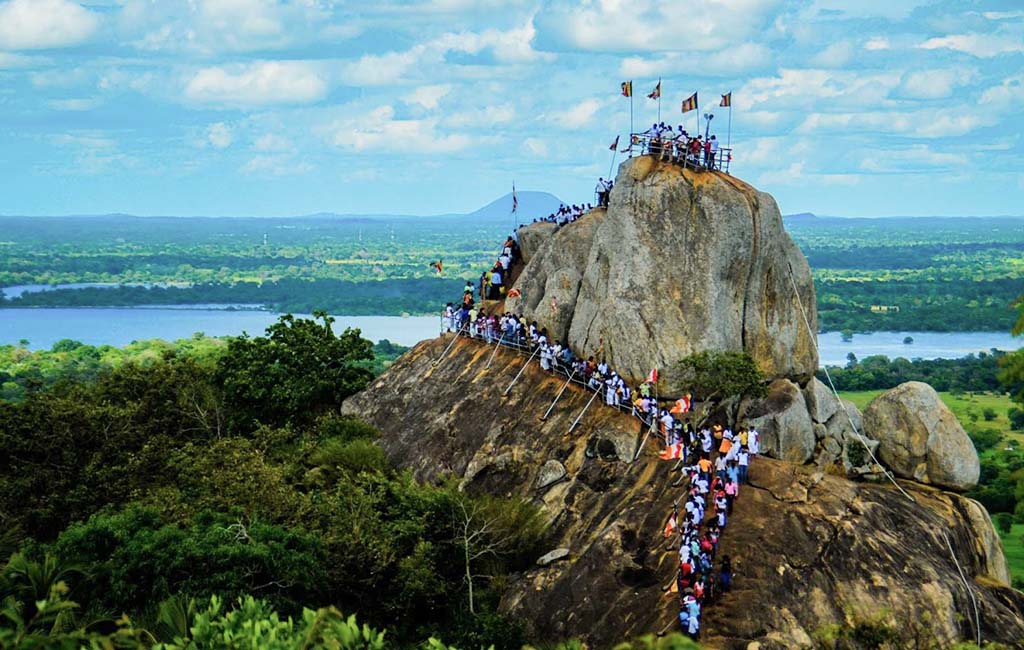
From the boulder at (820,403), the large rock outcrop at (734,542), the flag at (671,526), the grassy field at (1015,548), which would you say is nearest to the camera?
the large rock outcrop at (734,542)

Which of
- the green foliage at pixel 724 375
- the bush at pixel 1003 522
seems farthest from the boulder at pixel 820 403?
the bush at pixel 1003 522

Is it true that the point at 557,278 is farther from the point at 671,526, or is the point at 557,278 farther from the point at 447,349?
the point at 671,526

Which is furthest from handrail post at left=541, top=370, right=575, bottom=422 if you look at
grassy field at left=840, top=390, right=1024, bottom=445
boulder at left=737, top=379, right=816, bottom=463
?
grassy field at left=840, top=390, right=1024, bottom=445

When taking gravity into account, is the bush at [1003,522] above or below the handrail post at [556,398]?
below

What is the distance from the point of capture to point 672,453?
3750 centimetres

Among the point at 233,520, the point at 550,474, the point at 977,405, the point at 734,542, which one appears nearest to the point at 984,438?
the point at 977,405

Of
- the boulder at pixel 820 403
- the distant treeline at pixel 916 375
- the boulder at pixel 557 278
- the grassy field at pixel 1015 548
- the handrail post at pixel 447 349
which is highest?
the boulder at pixel 557 278

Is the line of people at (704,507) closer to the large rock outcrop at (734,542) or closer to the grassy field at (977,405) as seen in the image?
the large rock outcrop at (734,542)

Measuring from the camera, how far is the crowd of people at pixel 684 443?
3155 centimetres

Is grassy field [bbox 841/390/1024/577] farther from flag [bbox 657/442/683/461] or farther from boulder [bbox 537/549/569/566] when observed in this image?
boulder [bbox 537/549/569/566]

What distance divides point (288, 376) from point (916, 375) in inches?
3810

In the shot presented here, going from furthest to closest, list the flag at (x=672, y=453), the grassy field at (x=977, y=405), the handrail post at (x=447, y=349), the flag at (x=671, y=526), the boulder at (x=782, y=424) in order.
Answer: the grassy field at (x=977, y=405), the handrail post at (x=447, y=349), the boulder at (x=782, y=424), the flag at (x=672, y=453), the flag at (x=671, y=526)

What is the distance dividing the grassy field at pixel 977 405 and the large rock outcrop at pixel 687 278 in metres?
69.1

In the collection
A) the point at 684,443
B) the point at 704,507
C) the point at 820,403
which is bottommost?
the point at 704,507
